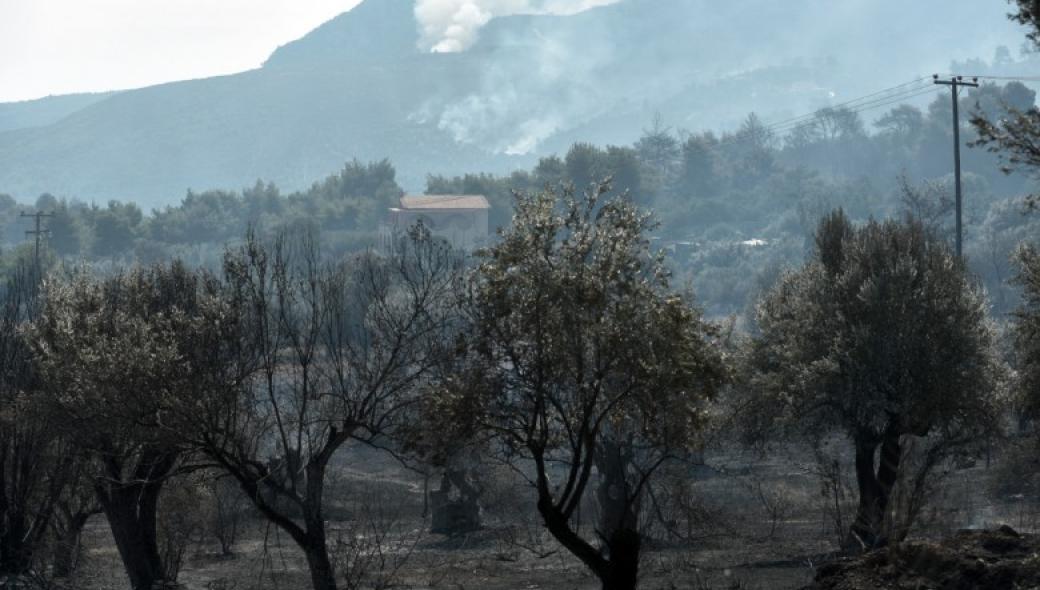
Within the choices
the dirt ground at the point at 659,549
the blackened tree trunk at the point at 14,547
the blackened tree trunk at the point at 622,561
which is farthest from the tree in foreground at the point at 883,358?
the blackened tree trunk at the point at 14,547

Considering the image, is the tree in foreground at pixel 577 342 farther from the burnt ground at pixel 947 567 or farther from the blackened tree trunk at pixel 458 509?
the blackened tree trunk at pixel 458 509

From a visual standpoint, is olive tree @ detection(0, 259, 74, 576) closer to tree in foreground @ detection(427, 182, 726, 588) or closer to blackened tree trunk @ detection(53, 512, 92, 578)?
blackened tree trunk @ detection(53, 512, 92, 578)

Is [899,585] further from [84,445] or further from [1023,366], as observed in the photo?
[84,445]

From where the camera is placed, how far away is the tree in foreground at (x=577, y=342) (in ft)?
74.5

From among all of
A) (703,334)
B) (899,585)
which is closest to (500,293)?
(703,334)

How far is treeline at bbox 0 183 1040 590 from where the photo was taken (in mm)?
23203

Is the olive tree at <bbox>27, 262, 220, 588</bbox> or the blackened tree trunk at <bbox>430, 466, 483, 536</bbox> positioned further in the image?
the blackened tree trunk at <bbox>430, 466, 483, 536</bbox>

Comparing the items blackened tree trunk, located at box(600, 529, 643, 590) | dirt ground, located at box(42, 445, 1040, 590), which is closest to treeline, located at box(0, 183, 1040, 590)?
blackened tree trunk, located at box(600, 529, 643, 590)

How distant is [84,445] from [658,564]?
16442 mm

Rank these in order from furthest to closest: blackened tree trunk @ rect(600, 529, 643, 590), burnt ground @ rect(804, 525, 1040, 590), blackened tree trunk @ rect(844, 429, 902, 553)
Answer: blackened tree trunk @ rect(844, 429, 902, 553), blackened tree trunk @ rect(600, 529, 643, 590), burnt ground @ rect(804, 525, 1040, 590)

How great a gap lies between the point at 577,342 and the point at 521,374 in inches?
53.6

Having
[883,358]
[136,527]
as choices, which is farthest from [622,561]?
[136,527]

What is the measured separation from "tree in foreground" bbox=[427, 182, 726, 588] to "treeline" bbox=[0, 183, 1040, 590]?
39 mm

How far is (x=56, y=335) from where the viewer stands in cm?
3250
